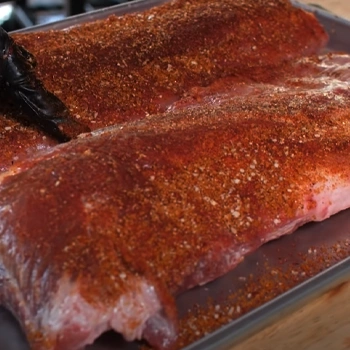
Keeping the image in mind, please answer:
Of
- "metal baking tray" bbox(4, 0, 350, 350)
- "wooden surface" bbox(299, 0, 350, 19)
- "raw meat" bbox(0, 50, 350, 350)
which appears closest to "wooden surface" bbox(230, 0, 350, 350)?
"metal baking tray" bbox(4, 0, 350, 350)

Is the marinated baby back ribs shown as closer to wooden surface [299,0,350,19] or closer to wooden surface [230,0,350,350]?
wooden surface [299,0,350,19]

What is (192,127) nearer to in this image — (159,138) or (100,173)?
(159,138)

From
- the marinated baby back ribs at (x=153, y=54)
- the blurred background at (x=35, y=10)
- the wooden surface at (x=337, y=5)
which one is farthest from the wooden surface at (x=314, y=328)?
the blurred background at (x=35, y=10)

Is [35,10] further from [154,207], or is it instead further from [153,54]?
[154,207]

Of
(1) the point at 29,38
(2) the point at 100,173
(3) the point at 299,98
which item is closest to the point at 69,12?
(1) the point at 29,38

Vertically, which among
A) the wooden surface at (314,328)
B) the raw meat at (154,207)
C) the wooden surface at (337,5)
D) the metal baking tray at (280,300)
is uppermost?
the raw meat at (154,207)

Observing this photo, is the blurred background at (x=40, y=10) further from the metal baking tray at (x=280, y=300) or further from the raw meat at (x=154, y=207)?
the metal baking tray at (x=280, y=300)
